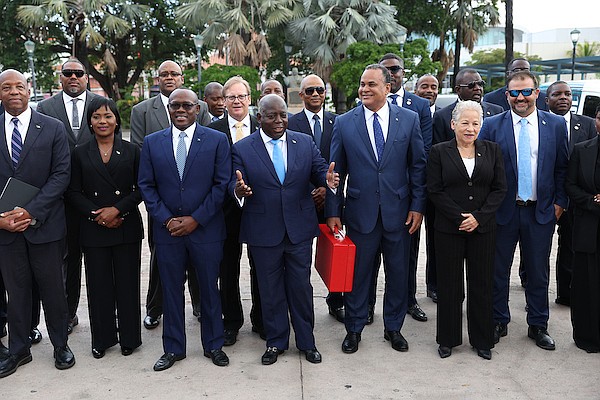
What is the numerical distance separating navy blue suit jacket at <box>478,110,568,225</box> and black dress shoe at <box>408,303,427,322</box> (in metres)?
1.18

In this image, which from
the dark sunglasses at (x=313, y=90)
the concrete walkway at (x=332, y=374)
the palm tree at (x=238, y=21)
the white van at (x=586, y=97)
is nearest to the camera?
the concrete walkway at (x=332, y=374)

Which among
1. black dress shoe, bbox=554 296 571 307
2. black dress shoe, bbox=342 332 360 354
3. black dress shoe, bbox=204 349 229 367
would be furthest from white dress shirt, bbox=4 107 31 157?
black dress shoe, bbox=554 296 571 307

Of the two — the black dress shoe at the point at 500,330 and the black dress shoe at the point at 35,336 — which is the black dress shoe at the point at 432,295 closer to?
the black dress shoe at the point at 500,330

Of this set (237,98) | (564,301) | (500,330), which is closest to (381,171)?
(237,98)

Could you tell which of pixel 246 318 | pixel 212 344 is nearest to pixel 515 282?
pixel 246 318

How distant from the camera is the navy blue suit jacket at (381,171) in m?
4.44

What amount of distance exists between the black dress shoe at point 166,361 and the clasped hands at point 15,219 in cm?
133

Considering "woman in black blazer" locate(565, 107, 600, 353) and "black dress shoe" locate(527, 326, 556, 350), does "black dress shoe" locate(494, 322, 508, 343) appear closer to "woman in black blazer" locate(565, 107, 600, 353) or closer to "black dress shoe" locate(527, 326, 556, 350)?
"black dress shoe" locate(527, 326, 556, 350)

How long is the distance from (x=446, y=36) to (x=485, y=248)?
89.5ft

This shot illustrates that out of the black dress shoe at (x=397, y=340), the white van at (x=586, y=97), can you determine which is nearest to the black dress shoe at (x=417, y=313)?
the black dress shoe at (x=397, y=340)

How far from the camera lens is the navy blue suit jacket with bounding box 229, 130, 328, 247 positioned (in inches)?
165

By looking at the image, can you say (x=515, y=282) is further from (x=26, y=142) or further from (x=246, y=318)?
(x=26, y=142)

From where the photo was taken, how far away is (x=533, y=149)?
179 inches

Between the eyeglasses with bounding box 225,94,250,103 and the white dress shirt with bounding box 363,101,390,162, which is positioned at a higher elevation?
the eyeglasses with bounding box 225,94,250,103
